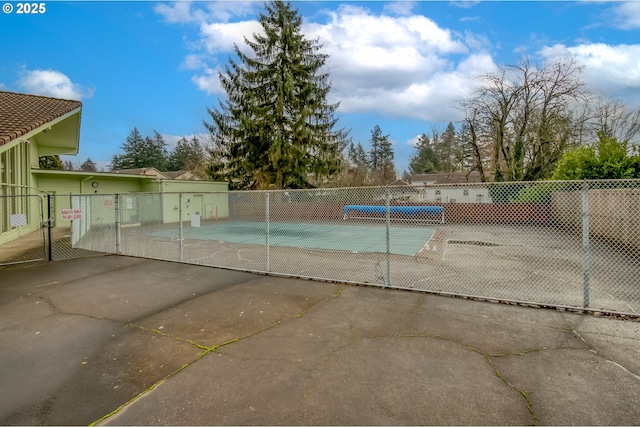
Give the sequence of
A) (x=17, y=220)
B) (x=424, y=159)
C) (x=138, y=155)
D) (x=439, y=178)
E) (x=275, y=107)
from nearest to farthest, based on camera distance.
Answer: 1. (x=17, y=220)
2. (x=275, y=107)
3. (x=439, y=178)
4. (x=138, y=155)
5. (x=424, y=159)

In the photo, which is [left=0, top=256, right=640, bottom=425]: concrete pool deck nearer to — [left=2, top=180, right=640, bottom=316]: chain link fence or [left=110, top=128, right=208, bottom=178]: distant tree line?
[left=2, top=180, right=640, bottom=316]: chain link fence

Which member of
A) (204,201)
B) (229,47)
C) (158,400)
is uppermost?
(229,47)

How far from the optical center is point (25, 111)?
31.6 ft

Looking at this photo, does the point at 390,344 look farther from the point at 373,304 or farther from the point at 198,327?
the point at 198,327

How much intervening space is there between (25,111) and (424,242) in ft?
44.8

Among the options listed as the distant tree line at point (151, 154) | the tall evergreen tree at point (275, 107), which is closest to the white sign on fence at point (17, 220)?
the tall evergreen tree at point (275, 107)

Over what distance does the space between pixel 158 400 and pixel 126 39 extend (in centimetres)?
1235

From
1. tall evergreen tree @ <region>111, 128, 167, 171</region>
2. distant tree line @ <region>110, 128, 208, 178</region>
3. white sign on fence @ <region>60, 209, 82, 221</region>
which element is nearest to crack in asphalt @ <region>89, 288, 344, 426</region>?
white sign on fence @ <region>60, 209, 82, 221</region>

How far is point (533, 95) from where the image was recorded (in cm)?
2256

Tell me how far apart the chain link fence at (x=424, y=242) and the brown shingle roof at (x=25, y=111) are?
7.98 feet

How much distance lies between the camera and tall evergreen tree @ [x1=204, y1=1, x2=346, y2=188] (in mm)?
22609

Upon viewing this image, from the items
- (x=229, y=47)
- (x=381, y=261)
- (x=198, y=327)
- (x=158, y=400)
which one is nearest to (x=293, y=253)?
(x=381, y=261)

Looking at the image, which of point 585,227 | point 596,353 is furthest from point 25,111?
point 596,353

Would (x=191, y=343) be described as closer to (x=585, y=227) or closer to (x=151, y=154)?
(x=585, y=227)
